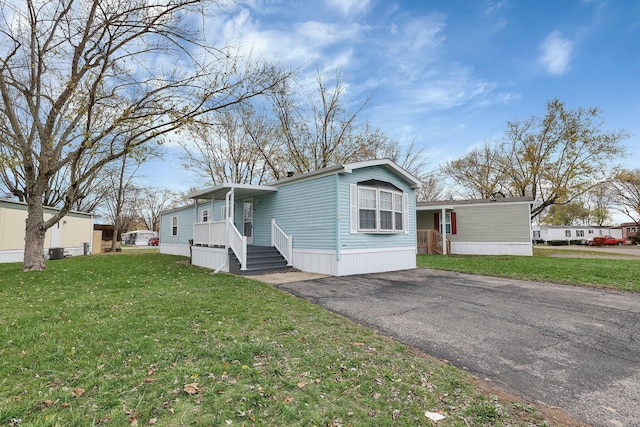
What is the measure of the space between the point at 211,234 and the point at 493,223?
15.7 metres

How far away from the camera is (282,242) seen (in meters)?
11.7

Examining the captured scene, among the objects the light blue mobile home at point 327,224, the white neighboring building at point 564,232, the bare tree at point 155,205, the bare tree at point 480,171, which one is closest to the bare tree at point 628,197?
the white neighboring building at point 564,232

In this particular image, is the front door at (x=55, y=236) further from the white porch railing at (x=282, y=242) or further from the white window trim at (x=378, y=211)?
the white window trim at (x=378, y=211)

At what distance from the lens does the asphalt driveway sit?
2881mm

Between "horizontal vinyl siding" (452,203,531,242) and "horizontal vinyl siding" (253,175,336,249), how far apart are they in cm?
1215

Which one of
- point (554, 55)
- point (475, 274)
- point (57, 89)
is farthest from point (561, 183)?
point (57, 89)

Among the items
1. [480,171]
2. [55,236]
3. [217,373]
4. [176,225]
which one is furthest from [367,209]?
[480,171]

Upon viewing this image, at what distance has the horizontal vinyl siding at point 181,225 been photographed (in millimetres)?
18953

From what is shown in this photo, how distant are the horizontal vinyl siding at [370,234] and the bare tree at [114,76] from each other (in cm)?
439

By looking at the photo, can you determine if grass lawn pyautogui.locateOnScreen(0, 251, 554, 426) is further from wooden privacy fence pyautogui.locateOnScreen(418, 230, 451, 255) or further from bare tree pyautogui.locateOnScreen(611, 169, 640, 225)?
bare tree pyautogui.locateOnScreen(611, 169, 640, 225)

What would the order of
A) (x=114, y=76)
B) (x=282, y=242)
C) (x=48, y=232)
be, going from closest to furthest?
(x=114, y=76) → (x=282, y=242) → (x=48, y=232)

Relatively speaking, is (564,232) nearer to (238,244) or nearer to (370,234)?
(370,234)

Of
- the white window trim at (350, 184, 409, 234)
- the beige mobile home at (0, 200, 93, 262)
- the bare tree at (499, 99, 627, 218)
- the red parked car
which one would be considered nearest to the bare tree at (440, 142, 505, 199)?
the bare tree at (499, 99, 627, 218)

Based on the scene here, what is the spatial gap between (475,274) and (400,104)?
402 inches
